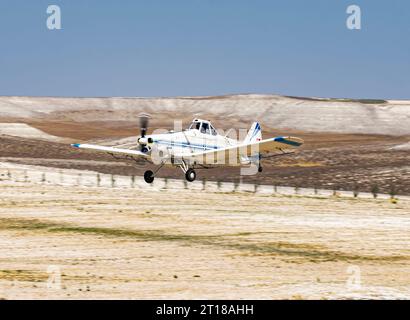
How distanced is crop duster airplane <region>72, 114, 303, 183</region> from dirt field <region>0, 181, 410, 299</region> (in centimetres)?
412

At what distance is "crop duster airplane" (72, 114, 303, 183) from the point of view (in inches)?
1467

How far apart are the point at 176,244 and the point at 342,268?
193 inches

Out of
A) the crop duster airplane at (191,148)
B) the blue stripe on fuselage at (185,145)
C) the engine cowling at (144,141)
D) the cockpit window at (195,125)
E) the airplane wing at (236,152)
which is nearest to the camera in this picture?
the engine cowling at (144,141)

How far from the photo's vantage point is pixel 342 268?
17.4 metres

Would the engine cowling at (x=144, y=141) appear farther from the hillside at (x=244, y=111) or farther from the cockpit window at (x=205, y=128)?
the hillside at (x=244, y=111)

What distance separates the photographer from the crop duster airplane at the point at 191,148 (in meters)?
37.2

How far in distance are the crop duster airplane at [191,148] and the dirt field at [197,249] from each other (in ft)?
13.5

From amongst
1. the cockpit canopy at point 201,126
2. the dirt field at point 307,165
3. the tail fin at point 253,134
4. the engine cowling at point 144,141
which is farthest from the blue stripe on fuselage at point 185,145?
the dirt field at point 307,165

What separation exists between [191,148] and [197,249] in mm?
19306

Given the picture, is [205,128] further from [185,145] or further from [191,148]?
[185,145]

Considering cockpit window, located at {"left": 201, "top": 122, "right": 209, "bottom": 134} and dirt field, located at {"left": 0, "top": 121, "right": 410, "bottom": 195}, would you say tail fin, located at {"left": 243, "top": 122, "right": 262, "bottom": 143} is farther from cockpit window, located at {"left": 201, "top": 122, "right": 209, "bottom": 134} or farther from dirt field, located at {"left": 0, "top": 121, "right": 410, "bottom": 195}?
cockpit window, located at {"left": 201, "top": 122, "right": 209, "bottom": 134}

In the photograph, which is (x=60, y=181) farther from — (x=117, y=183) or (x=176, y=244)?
(x=176, y=244)

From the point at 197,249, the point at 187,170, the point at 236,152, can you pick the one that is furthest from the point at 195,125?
the point at 197,249
